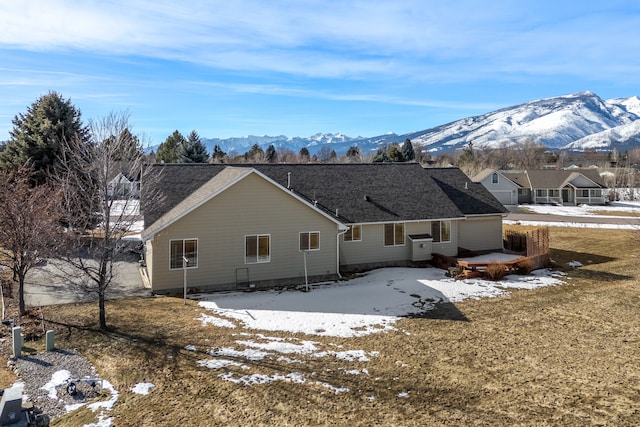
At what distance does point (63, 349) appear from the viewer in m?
12.2

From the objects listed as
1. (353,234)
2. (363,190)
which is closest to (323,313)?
(353,234)

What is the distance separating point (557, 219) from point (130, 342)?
4794cm

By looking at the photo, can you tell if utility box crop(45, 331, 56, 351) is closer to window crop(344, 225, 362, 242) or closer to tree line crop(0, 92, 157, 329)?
tree line crop(0, 92, 157, 329)

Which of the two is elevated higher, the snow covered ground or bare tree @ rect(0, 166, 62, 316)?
bare tree @ rect(0, 166, 62, 316)

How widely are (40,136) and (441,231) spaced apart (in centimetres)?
2727

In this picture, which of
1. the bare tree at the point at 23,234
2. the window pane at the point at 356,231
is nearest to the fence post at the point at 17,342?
the bare tree at the point at 23,234

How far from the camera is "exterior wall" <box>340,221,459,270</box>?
76.4 feet

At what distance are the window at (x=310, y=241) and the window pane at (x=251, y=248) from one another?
2.31 m

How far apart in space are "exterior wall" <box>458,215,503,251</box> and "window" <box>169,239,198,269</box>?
17326mm

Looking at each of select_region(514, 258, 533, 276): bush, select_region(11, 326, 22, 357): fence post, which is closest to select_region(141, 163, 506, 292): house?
select_region(514, 258, 533, 276): bush

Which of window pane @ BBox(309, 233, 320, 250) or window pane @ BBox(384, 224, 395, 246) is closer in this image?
window pane @ BBox(309, 233, 320, 250)

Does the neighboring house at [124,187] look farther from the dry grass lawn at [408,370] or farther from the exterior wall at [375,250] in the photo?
the exterior wall at [375,250]

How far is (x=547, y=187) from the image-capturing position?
221 feet

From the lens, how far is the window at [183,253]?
60.7 feet
